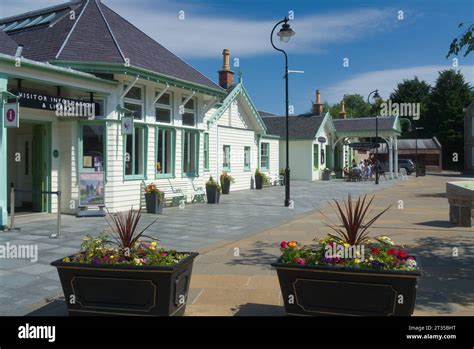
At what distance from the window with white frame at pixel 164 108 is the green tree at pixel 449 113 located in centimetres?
5186

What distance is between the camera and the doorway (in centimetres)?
1318

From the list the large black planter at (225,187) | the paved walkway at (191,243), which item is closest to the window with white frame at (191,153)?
the paved walkway at (191,243)

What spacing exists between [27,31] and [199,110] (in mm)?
6599

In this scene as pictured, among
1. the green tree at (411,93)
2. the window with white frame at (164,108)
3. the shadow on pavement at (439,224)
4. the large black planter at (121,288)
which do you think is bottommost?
the shadow on pavement at (439,224)

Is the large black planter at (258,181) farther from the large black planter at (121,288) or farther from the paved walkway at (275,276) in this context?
the large black planter at (121,288)

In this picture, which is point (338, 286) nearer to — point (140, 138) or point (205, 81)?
point (140, 138)

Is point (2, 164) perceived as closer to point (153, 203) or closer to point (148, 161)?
point (153, 203)

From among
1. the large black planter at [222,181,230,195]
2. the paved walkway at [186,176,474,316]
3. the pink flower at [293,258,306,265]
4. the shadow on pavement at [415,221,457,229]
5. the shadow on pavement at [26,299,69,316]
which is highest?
the large black planter at [222,181,230,195]

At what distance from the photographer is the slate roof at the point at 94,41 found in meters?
13.5

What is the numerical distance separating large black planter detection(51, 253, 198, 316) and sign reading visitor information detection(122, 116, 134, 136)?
8.97 m

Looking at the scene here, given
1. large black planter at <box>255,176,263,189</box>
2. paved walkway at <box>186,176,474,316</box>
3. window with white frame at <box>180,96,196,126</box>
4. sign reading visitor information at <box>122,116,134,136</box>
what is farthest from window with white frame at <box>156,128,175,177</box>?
large black planter at <box>255,176,263,189</box>

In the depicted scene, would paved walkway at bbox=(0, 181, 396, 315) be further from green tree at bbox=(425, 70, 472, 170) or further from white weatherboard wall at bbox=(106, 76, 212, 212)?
green tree at bbox=(425, 70, 472, 170)

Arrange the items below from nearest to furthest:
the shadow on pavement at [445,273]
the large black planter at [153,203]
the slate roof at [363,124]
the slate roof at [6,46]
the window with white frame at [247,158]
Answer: the shadow on pavement at [445,273], the slate roof at [6,46], the large black planter at [153,203], the window with white frame at [247,158], the slate roof at [363,124]

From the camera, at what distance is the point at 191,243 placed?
9445 millimetres
